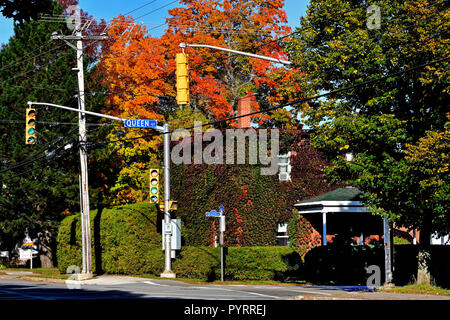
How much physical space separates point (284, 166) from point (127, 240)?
10.1 metres

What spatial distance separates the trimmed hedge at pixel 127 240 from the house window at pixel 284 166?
25.6 feet

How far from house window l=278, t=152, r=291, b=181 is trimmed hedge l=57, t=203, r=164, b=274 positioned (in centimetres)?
779

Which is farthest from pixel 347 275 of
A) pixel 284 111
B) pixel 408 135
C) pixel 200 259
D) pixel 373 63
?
pixel 284 111

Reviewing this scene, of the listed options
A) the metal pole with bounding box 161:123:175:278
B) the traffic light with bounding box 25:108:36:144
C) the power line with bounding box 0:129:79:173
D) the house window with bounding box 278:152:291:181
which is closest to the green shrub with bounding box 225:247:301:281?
the metal pole with bounding box 161:123:175:278

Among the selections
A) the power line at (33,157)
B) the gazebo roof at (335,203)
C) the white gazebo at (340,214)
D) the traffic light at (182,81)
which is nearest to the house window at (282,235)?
the white gazebo at (340,214)

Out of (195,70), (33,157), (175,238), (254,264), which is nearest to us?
(254,264)

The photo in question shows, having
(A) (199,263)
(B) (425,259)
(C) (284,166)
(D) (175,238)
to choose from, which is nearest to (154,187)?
(D) (175,238)

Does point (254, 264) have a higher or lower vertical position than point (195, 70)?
lower

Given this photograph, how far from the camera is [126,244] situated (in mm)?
33094

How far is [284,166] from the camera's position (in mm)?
36844

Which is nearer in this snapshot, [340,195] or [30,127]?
[30,127]

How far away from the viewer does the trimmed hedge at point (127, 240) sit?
108 ft

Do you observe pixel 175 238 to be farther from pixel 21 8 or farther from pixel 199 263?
pixel 21 8
